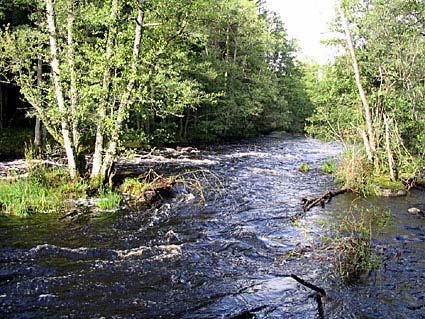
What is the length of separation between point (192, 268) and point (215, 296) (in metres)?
1.46

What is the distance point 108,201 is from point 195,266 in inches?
227

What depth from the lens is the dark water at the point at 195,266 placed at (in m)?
7.66

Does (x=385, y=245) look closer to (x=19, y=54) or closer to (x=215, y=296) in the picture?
(x=215, y=296)

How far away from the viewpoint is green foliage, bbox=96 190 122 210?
567 inches

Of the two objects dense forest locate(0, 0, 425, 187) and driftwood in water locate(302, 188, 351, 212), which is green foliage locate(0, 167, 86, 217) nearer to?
dense forest locate(0, 0, 425, 187)

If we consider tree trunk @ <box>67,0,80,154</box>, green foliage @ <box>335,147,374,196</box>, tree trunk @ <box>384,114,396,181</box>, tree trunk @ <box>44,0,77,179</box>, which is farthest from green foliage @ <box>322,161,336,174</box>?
tree trunk @ <box>44,0,77,179</box>

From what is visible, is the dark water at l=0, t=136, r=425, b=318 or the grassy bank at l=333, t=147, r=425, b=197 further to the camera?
the grassy bank at l=333, t=147, r=425, b=197

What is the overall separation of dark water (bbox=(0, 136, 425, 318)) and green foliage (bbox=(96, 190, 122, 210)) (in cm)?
81

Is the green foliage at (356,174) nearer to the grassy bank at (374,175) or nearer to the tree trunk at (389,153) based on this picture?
the grassy bank at (374,175)

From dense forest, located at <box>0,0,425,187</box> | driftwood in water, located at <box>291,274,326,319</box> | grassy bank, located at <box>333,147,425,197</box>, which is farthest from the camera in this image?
grassy bank, located at <box>333,147,425,197</box>

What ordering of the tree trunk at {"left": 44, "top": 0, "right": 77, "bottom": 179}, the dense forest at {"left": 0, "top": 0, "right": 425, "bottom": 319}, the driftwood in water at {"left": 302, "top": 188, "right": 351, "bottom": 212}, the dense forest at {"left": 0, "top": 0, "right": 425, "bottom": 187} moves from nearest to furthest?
1. the dense forest at {"left": 0, "top": 0, "right": 425, "bottom": 319}
2. the tree trunk at {"left": 44, "top": 0, "right": 77, "bottom": 179}
3. the dense forest at {"left": 0, "top": 0, "right": 425, "bottom": 187}
4. the driftwood in water at {"left": 302, "top": 188, "right": 351, "bottom": 212}

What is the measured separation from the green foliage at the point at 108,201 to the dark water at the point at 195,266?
81cm

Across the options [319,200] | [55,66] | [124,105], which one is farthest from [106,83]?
[319,200]

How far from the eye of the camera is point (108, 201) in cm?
1451
